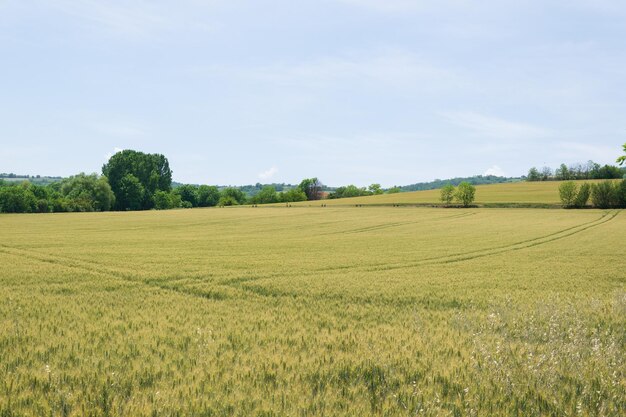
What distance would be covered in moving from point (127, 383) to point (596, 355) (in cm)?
827

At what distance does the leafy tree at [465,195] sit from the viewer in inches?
4225

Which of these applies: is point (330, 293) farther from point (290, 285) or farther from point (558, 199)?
point (558, 199)

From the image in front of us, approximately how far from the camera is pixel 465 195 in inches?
4254

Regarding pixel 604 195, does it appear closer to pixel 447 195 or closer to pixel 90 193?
pixel 447 195

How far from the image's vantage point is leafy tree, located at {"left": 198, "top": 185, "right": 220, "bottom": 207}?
178m

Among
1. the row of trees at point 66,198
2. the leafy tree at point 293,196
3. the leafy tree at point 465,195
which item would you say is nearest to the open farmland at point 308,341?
the leafy tree at point 465,195

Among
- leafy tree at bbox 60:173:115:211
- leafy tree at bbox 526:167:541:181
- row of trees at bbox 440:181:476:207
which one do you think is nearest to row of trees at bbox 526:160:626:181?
leafy tree at bbox 526:167:541:181

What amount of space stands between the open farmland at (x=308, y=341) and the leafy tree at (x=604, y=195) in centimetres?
8670

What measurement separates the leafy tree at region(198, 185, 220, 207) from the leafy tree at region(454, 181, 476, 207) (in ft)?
327

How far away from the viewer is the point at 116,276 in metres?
20.6

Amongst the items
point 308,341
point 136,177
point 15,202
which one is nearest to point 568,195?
point 308,341

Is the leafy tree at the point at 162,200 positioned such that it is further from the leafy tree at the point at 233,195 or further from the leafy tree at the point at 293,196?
the leafy tree at the point at 293,196

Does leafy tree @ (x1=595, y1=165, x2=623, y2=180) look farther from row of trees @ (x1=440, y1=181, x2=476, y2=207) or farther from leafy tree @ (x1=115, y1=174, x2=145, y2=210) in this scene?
leafy tree @ (x1=115, y1=174, x2=145, y2=210)

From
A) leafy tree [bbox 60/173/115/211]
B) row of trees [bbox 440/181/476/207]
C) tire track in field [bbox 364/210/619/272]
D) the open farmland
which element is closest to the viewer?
the open farmland
